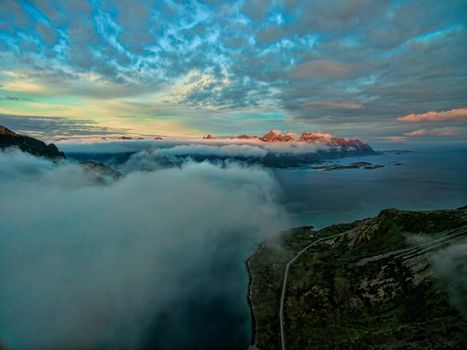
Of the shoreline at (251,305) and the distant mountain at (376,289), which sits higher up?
the distant mountain at (376,289)

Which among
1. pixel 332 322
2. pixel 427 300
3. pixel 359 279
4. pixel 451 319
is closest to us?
pixel 451 319

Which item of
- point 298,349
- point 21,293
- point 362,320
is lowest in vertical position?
point 21,293

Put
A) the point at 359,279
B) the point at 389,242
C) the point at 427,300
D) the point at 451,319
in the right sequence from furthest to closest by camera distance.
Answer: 1. the point at 389,242
2. the point at 359,279
3. the point at 427,300
4. the point at 451,319

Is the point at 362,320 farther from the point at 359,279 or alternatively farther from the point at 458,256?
the point at 458,256

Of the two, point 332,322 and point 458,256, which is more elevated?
point 458,256

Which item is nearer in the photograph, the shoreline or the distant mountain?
the distant mountain

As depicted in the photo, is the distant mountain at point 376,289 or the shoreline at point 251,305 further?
the shoreline at point 251,305

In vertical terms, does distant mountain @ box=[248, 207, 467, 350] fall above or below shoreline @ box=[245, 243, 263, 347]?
above

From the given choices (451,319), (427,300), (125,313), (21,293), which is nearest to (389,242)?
(427,300)

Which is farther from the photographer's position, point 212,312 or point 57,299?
point 57,299
